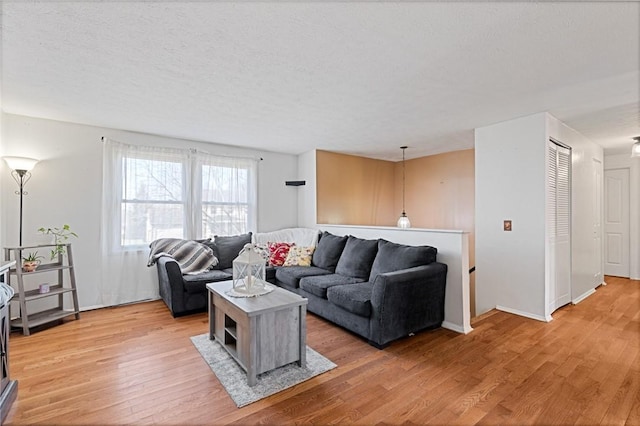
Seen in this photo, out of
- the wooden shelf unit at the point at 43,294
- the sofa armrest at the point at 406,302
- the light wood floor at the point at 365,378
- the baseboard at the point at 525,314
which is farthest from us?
the baseboard at the point at 525,314

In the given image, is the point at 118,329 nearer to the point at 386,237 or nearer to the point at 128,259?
the point at 128,259

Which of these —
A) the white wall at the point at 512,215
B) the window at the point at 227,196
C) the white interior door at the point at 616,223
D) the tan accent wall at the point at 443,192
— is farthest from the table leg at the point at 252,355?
the white interior door at the point at 616,223

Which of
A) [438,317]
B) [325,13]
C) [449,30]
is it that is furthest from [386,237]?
[325,13]

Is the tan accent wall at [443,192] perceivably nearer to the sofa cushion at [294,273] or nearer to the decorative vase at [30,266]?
the sofa cushion at [294,273]

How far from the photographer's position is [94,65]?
88.8 inches

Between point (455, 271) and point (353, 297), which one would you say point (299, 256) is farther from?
point (455, 271)

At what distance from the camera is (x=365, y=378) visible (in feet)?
7.32

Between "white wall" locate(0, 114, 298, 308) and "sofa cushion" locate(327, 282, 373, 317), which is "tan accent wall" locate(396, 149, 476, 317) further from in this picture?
"white wall" locate(0, 114, 298, 308)

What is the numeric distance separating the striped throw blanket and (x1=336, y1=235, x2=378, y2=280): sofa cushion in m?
1.80

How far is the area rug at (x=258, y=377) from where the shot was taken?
204cm

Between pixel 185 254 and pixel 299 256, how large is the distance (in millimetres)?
1560

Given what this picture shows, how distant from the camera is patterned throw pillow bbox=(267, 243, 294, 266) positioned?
442cm

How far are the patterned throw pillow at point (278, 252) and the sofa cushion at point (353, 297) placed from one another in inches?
54.2

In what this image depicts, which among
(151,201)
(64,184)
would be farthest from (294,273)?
(64,184)
